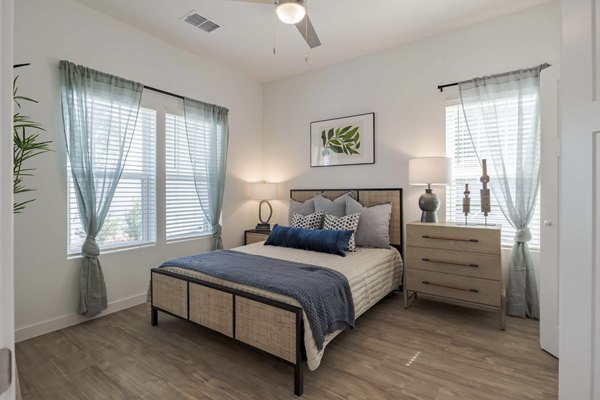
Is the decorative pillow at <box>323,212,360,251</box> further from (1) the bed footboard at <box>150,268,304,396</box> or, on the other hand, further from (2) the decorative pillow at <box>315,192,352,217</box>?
(1) the bed footboard at <box>150,268,304,396</box>

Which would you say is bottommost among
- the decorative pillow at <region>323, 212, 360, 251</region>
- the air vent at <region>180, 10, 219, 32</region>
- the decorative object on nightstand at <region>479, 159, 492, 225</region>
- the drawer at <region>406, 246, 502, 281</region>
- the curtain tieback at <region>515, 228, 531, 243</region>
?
the drawer at <region>406, 246, 502, 281</region>

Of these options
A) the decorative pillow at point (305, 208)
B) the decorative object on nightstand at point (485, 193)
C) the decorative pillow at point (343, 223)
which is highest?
the decorative object on nightstand at point (485, 193)

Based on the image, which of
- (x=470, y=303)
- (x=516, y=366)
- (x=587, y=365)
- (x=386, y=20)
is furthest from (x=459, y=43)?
(x=587, y=365)

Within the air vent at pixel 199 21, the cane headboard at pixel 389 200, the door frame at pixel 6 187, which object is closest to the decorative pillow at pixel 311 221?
the cane headboard at pixel 389 200

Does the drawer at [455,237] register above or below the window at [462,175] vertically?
below

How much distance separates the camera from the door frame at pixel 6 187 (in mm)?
508

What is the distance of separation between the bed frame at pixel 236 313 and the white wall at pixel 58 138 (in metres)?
0.71

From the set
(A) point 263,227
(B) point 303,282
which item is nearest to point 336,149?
(A) point 263,227

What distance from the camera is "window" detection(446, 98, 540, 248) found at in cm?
312

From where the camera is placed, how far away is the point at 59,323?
2682 mm

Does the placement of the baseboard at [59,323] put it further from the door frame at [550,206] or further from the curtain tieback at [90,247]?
the door frame at [550,206]

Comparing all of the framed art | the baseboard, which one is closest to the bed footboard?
the baseboard

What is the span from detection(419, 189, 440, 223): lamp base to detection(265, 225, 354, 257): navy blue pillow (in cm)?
85

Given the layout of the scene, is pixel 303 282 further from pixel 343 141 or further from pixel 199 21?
pixel 199 21
